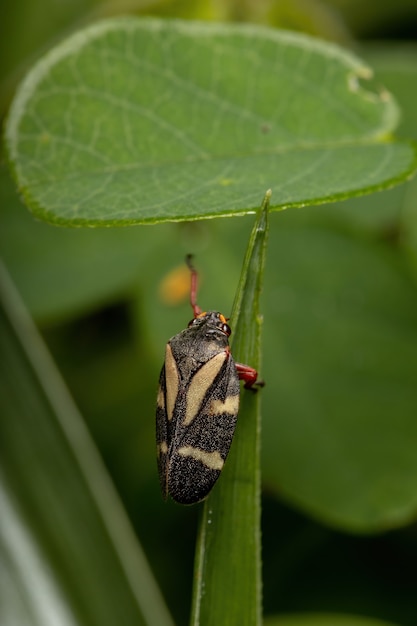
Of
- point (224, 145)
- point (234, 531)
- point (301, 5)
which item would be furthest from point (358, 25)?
point (234, 531)

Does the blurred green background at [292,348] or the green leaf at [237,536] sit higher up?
the blurred green background at [292,348]

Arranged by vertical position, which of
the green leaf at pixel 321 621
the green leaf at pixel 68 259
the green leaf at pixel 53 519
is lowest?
the green leaf at pixel 321 621

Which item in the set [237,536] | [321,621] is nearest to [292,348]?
[321,621]

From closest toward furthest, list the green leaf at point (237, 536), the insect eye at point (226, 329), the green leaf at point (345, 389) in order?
the green leaf at point (237, 536), the insect eye at point (226, 329), the green leaf at point (345, 389)

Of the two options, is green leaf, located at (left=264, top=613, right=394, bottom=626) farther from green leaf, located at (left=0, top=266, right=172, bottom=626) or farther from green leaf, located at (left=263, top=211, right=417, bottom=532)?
green leaf, located at (left=0, top=266, right=172, bottom=626)

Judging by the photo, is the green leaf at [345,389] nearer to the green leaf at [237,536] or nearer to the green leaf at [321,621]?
the green leaf at [321,621]

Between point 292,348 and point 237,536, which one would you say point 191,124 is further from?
point 237,536

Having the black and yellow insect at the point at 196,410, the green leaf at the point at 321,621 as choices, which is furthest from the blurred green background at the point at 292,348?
the black and yellow insect at the point at 196,410
